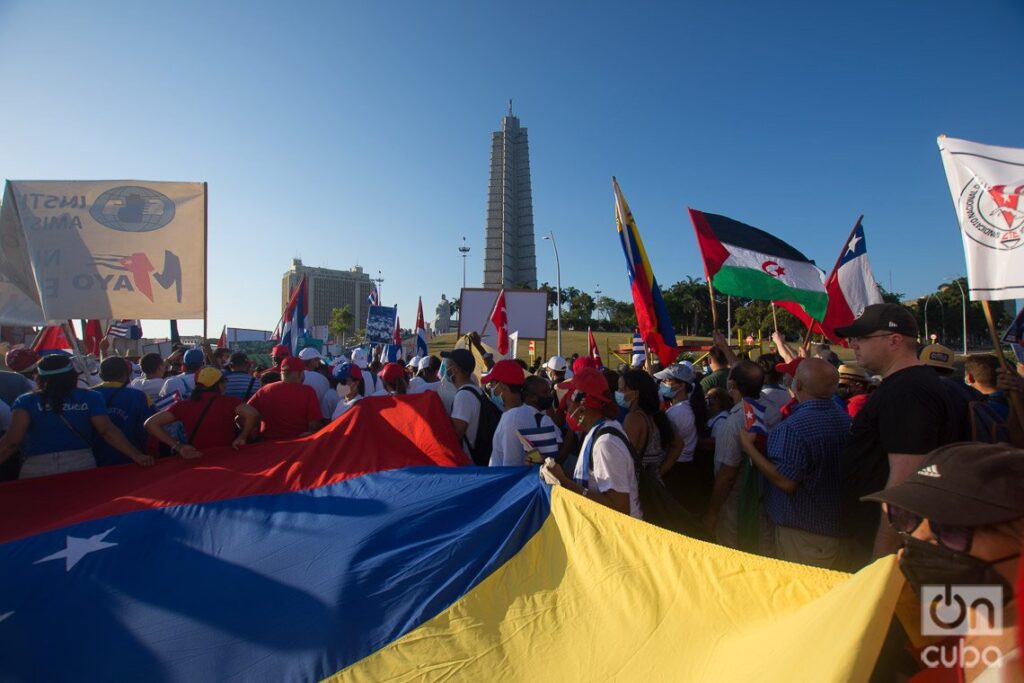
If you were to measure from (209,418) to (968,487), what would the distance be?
5.27m

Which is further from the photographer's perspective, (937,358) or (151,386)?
(151,386)

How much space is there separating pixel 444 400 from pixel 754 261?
14.4 ft

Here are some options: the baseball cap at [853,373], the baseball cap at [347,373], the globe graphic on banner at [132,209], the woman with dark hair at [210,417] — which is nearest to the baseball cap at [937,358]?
the baseball cap at [853,373]

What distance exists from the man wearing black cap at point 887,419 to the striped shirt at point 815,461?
123 mm

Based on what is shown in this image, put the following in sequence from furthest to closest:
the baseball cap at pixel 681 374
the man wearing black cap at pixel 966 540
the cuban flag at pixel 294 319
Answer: the cuban flag at pixel 294 319 → the baseball cap at pixel 681 374 → the man wearing black cap at pixel 966 540

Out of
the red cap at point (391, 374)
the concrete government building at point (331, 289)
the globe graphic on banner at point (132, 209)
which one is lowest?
the red cap at point (391, 374)

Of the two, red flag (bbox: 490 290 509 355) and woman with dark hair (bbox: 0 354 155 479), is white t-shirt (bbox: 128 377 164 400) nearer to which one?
woman with dark hair (bbox: 0 354 155 479)

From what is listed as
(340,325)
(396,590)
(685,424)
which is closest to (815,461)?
(685,424)

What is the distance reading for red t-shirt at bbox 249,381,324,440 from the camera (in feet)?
17.2

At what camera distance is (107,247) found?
6.23 meters

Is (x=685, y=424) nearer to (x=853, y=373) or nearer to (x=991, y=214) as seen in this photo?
(x=853, y=373)

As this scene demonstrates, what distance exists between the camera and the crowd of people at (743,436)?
128 centimetres

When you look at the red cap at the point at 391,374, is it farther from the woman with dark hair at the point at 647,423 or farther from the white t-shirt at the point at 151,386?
the woman with dark hair at the point at 647,423

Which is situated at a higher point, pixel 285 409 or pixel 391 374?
pixel 391 374
